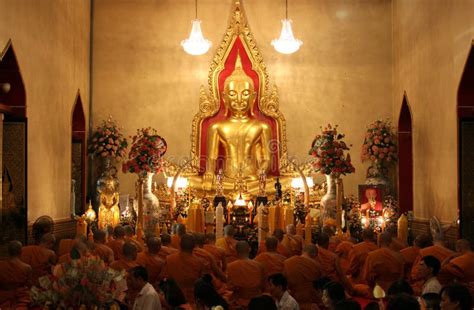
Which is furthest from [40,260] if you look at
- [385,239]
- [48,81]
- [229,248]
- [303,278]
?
[48,81]

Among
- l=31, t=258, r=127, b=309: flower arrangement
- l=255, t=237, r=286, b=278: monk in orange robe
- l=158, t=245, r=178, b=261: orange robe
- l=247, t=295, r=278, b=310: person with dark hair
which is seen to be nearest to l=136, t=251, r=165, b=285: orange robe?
l=158, t=245, r=178, b=261: orange robe

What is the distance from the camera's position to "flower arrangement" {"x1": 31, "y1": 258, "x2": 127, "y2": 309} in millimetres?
4734

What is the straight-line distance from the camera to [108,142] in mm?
15430

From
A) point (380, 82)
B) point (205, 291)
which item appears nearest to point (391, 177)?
point (380, 82)

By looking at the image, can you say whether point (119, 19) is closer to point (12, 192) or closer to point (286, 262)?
point (12, 192)

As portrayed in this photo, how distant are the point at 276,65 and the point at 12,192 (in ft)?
23.8

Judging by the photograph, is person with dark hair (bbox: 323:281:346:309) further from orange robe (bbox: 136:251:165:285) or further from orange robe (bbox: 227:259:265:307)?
orange robe (bbox: 136:251:165:285)

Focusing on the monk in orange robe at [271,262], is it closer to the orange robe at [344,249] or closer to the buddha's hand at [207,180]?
the orange robe at [344,249]

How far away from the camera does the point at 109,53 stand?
16.2m

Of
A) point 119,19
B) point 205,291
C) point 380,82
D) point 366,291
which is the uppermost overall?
point 119,19

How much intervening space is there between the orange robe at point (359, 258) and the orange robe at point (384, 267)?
727 mm

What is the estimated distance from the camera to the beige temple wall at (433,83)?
466 inches

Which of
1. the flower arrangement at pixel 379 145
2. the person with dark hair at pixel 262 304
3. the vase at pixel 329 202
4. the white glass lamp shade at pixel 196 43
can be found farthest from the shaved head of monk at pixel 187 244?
the flower arrangement at pixel 379 145

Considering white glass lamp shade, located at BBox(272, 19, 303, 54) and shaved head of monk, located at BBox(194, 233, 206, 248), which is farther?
white glass lamp shade, located at BBox(272, 19, 303, 54)
